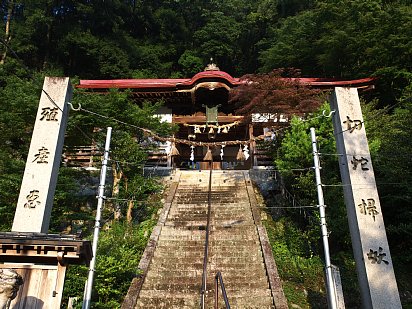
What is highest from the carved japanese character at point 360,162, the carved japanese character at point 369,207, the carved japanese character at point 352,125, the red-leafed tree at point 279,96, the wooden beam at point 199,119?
the wooden beam at point 199,119

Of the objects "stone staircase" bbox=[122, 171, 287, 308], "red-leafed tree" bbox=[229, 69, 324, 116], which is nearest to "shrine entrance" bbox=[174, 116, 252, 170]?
"red-leafed tree" bbox=[229, 69, 324, 116]

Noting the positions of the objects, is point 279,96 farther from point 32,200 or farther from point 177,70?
point 177,70

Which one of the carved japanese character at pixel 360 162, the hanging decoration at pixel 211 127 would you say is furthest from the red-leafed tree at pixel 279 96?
the carved japanese character at pixel 360 162

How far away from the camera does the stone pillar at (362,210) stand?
627 centimetres

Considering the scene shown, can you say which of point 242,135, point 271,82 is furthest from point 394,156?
point 242,135

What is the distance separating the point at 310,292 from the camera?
316 inches

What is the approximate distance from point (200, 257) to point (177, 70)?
77.1 feet

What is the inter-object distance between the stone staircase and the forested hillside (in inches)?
24.6

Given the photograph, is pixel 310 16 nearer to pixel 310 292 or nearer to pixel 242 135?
pixel 242 135

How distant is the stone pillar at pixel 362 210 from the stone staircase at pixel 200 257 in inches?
67.2

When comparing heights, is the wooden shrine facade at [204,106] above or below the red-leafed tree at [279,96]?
above

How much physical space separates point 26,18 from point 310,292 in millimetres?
25856

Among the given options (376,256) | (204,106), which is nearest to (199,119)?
(204,106)

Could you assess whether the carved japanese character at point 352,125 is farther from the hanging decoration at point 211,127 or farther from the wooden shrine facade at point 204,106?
the hanging decoration at point 211,127
